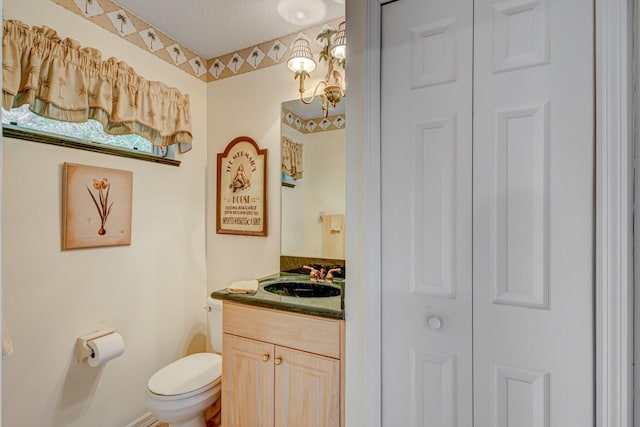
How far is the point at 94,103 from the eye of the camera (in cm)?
185

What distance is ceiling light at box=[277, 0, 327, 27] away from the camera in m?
2.00

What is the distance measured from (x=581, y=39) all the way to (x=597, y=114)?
8.4 inches

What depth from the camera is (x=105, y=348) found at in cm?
183

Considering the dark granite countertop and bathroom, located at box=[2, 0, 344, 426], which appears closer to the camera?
the dark granite countertop

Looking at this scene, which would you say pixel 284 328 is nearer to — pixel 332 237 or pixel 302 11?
pixel 332 237

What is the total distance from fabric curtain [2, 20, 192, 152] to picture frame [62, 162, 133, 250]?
26 centimetres

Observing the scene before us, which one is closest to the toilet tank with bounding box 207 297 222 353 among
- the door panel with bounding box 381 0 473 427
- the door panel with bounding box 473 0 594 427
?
the door panel with bounding box 381 0 473 427

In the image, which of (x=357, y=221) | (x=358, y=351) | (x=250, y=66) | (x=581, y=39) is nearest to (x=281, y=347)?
(x=358, y=351)

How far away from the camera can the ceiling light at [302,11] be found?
200cm

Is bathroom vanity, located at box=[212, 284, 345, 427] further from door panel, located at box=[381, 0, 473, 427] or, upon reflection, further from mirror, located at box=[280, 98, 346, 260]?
mirror, located at box=[280, 98, 346, 260]

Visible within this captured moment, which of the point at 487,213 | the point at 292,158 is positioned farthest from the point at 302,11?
the point at 487,213

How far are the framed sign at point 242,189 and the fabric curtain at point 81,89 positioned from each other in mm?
354

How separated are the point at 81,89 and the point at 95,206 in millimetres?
587

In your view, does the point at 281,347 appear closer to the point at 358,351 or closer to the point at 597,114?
the point at 358,351
